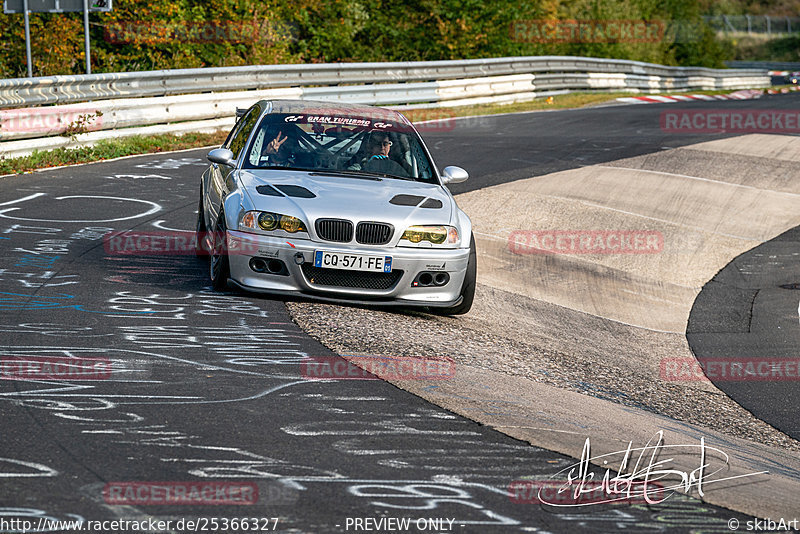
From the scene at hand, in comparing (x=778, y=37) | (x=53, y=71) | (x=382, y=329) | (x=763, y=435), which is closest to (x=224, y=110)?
(x=53, y=71)

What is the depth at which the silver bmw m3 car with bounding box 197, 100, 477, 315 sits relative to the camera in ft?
26.1

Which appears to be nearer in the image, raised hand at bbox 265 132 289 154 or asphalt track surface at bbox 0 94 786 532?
asphalt track surface at bbox 0 94 786 532

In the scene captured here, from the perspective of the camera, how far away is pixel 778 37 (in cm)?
8600

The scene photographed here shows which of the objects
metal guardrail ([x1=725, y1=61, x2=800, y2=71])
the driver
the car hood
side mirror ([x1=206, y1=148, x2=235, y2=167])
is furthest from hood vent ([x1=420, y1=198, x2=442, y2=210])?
metal guardrail ([x1=725, y1=61, x2=800, y2=71])

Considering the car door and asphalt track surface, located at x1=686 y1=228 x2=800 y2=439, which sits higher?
the car door

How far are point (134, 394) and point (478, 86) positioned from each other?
23.0 m

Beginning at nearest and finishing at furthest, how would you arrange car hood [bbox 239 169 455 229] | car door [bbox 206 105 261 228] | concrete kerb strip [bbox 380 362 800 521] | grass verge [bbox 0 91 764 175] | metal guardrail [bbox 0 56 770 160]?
concrete kerb strip [bbox 380 362 800 521], car hood [bbox 239 169 455 229], car door [bbox 206 105 261 228], grass verge [bbox 0 91 764 175], metal guardrail [bbox 0 56 770 160]

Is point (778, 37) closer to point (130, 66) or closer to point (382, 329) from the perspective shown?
point (130, 66)

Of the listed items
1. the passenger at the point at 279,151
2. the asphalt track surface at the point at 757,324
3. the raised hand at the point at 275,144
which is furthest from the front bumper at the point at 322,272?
the asphalt track surface at the point at 757,324

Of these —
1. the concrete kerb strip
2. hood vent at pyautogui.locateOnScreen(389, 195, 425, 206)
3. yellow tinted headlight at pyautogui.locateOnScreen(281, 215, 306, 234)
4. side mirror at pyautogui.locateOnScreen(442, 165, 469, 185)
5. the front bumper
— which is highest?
side mirror at pyautogui.locateOnScreen(442, 165, 469, 185)

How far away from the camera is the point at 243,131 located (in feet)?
31.7

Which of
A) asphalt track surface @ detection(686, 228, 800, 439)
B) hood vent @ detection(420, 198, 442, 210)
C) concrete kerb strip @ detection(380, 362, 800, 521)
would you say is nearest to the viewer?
concrete kerb strip @ detection(380, 362, 800, 521)

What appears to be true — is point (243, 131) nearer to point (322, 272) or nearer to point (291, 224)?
point (291, 224)

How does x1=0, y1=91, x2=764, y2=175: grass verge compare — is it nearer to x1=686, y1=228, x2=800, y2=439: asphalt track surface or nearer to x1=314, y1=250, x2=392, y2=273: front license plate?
x1=314, y1=250, x2=392, y2=273: front license plate
